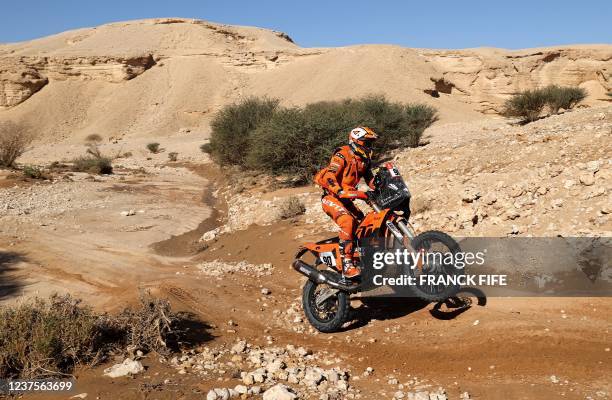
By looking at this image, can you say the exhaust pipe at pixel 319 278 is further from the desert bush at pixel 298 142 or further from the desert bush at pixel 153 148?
the desert bush at pixel 153 148

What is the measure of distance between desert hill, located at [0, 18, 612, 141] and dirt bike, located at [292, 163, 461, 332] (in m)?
38.3

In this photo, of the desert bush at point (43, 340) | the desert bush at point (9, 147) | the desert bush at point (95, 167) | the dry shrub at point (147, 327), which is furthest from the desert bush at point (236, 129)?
the desert bush at point (43, 340)

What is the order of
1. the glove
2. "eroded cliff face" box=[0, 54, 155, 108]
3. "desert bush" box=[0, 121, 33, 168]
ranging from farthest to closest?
"eroded cliff face" box=[0, 54, 155, 108] → "desert bush" box=[0, 121, 33, 168] → the glove

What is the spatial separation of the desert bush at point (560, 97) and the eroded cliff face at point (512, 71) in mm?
16979

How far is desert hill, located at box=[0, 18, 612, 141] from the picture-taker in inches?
1828

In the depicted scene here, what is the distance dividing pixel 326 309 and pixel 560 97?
2577 cm

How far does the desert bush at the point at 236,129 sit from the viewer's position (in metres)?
21.0

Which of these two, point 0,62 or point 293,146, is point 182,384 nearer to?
point 293,146

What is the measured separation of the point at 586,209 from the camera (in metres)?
5.92

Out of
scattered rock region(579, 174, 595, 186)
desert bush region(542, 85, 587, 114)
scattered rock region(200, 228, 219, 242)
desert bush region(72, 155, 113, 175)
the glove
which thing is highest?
desert bush region(542, 85, 587, 114)

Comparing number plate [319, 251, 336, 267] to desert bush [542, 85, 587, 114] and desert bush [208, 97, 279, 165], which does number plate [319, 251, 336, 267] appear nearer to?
desert bush [208, 97, 279, 165]

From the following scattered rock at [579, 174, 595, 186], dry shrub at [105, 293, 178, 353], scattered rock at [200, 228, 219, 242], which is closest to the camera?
dry shrub at [105, 293, 178, 353]

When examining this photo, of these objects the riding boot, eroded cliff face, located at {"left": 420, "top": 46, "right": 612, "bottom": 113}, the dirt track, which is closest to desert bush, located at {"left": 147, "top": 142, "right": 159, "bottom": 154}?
eroded cliff face, located at {"left": 420, "top": 46, "right": 612, "bottom": 113}

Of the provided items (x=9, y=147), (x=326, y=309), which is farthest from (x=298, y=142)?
(x=9, y=147)
